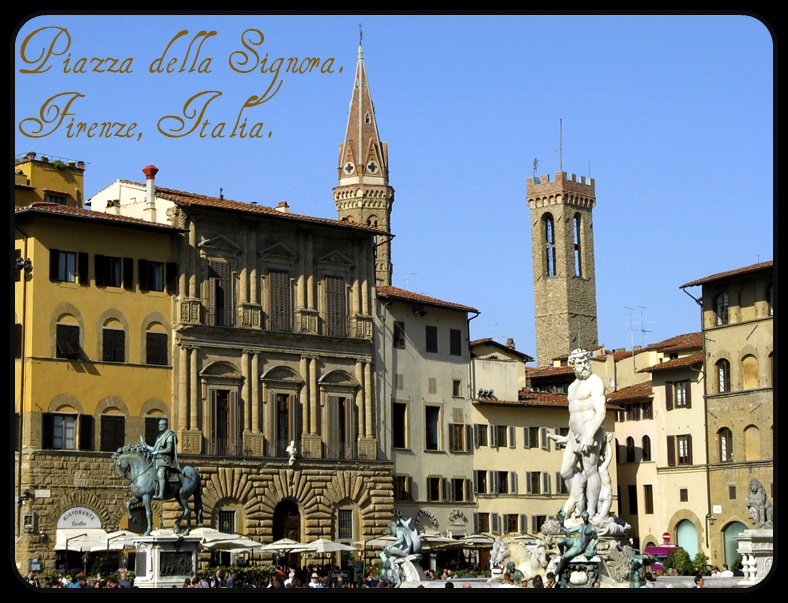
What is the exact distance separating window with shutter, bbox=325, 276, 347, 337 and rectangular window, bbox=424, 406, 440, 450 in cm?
513

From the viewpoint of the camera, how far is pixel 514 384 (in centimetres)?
5828

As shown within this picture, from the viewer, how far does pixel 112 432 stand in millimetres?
44875

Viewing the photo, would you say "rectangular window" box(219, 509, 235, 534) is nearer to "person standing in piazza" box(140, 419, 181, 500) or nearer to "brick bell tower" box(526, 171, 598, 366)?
"person standing in piazza" box(140, 419, 181, 500)

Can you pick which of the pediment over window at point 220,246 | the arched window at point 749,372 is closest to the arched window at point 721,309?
the arched window at point 749,372

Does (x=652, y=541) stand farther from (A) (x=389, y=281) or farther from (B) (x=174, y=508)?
(A) (x=389, y=281)

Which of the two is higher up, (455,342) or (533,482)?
(455,342)

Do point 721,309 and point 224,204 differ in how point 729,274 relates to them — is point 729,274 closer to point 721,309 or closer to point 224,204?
point 721,309

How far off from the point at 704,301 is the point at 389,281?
39438 millimetres

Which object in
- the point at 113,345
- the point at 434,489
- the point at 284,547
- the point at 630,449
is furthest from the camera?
the point at 630,449

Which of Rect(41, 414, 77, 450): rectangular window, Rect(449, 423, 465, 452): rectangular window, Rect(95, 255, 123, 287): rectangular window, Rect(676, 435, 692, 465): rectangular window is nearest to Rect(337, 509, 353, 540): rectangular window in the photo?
Rect(449, 423, 465, 452): rectangular window

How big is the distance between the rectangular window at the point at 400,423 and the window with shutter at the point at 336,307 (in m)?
3.68

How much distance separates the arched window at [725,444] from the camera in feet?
189

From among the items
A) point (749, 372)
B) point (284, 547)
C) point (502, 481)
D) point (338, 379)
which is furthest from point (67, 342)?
point (749, 372)

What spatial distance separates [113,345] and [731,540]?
1002 inches
